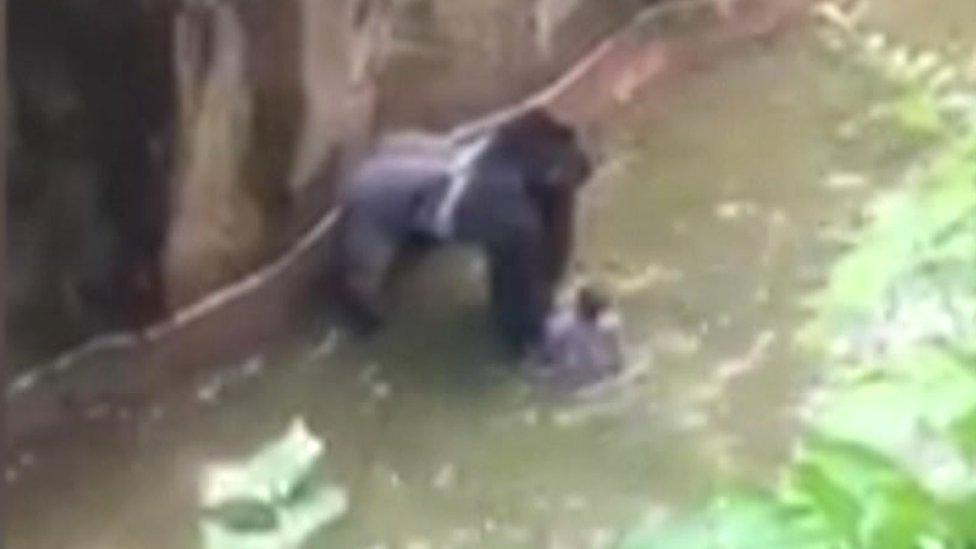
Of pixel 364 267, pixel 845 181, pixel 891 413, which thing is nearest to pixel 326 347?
pixel 364 267

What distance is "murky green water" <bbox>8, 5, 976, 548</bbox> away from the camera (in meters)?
3.88

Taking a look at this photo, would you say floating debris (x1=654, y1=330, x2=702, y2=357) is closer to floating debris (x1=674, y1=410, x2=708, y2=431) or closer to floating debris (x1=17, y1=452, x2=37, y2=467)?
floating debris (x1=674, y1=410, x2=708, y2=431)

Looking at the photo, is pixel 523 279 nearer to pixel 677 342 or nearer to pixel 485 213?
pixel 485 213

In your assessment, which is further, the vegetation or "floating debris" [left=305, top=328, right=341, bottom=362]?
"floating debris" [left=305, top=328, right=341, bottom=362]

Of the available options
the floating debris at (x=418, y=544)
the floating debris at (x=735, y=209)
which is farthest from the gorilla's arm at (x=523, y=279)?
the floating debris at (x=735, y=209)

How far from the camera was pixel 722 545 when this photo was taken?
159 centimetres

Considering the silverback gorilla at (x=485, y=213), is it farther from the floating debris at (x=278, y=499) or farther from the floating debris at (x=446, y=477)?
the floating debris at (x=278, y=499)

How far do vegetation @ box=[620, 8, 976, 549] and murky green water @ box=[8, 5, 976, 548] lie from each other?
0.28 metres

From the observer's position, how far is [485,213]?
14.2ft

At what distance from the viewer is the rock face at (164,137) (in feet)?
13.1

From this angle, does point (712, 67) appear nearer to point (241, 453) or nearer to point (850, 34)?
point (850, 34)

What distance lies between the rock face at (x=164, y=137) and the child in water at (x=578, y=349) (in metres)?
0.63

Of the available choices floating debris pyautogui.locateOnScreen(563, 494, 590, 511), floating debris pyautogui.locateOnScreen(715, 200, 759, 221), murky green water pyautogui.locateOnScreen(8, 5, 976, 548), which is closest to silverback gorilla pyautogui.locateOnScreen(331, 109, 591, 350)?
murky green water pyautogui.locateOnScreen(8, 5, 976, 548)

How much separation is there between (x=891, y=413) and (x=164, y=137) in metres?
2.49
